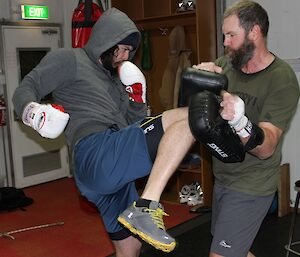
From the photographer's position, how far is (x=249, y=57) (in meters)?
2.40

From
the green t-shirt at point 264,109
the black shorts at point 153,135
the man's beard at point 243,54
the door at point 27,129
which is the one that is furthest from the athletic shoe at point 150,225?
the door at point 27,129

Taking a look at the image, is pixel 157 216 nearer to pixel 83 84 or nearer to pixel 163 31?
pixel 83 84

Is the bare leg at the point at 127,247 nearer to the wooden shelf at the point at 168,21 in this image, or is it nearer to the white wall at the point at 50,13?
the wooden shelf at the point at 168,21

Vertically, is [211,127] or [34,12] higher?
[34,12]

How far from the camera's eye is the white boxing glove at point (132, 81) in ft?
8.49

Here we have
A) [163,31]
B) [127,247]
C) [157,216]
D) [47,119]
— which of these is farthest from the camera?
[163,31]

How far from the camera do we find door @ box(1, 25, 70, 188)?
582 centimetres

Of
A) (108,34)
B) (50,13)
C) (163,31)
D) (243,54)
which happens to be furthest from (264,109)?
(50,13)

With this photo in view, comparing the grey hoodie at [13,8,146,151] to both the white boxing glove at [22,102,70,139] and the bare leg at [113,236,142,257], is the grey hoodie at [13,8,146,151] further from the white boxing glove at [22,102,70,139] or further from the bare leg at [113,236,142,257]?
the bare leg at [113,236,142,257]

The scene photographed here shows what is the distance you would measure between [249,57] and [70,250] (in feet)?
7.41

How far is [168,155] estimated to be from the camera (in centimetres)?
196

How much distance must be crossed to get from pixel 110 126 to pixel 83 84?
0.27m

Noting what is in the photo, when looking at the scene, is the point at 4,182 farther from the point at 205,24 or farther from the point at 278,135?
the point at 278,135

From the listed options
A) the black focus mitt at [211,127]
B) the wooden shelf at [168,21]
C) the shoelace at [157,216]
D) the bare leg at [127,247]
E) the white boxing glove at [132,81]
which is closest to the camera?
the black focus mitt at [211,127]
